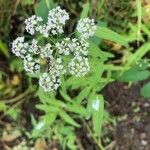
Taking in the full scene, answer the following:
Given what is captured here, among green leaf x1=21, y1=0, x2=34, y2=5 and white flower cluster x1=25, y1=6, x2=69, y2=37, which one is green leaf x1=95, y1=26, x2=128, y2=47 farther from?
green leaf x1=21, y1=0, x2=34, y2=5

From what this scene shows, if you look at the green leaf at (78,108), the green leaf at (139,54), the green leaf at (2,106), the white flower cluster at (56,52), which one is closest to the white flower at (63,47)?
the white flower cluster at (56,52)

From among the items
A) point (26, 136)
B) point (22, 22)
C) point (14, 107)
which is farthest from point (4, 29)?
point (26, 136)

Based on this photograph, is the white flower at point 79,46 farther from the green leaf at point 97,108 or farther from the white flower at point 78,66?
the green leaf at point 97,108

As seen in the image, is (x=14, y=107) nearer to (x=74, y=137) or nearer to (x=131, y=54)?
(x=74, y=137)

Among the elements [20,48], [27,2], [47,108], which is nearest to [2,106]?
[47,108]

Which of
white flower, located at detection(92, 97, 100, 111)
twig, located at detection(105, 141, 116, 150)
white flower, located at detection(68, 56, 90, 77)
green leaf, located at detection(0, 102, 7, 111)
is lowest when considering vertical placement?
twig, located at detection(105, 141, 116, 150)

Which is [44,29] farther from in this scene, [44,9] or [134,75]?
[134,75]

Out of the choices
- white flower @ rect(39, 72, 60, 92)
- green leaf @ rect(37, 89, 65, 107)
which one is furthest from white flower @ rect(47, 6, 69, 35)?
green leaf @ rect(37, 89, 65, 107)

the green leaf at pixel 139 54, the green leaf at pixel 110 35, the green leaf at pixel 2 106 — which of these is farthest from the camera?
the green leaf at pixel 2 106
